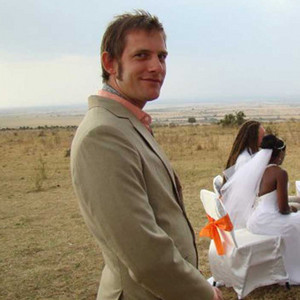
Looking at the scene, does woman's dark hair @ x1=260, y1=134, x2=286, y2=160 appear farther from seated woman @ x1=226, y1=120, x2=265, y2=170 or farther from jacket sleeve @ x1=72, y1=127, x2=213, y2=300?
jacket sleeve @ x1=72, y1=127, x2=213, y2=300

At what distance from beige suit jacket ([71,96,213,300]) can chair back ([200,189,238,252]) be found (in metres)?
1.77

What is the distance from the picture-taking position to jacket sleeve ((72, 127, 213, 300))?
1.15 metres

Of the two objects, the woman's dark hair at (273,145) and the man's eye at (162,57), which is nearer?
the man's eye at (162,57)

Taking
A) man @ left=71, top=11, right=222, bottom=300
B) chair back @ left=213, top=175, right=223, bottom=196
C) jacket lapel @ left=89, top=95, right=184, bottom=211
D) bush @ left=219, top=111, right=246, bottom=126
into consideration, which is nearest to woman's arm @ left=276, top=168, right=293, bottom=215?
chair back @ left=213, top=175, right=223, bottom=196

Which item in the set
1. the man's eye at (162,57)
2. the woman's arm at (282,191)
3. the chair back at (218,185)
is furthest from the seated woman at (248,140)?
the man's eye at (162,57)

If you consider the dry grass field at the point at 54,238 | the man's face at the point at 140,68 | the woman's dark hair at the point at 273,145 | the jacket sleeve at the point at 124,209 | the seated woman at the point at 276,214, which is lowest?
the dry grass field at the point at 54,238

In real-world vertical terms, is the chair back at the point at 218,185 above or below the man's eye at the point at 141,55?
below

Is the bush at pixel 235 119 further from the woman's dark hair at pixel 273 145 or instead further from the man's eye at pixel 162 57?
the man's eye at pixel 162 57

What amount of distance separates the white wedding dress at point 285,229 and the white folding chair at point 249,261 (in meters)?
0.06

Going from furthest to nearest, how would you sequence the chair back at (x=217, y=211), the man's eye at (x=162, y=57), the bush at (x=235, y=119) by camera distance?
the bush at (x=235, y=119) → the chair back at (x=217, y=211) → the man's eye at (x=162, y=57)

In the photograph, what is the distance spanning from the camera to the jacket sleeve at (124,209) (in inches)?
45.3

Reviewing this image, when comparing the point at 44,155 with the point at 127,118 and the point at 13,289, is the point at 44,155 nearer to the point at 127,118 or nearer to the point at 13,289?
the point at 13,289

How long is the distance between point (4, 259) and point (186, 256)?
4.33 meters

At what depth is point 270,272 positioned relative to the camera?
3711 mm
